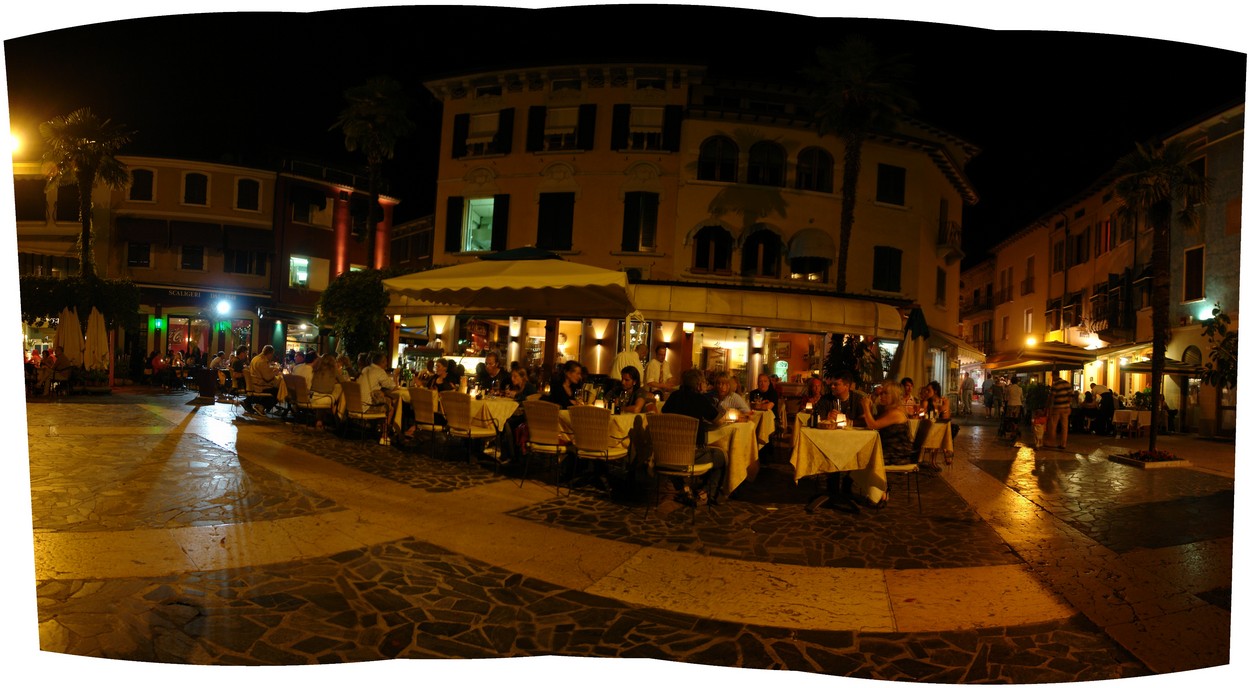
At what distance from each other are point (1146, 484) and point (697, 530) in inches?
318

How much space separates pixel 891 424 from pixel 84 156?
25.4 feet

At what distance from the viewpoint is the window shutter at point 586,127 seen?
4.18 m

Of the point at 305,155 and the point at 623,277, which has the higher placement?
the point at 305,155

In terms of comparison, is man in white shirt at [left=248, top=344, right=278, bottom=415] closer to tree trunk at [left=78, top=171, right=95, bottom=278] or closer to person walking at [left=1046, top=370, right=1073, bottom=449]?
tree trunk at [left=78, top=171, right=95, bottom=278]

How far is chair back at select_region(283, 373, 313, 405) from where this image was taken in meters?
12.1

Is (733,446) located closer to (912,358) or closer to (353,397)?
(912,358)

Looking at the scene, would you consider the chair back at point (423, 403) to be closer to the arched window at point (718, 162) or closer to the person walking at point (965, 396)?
the arched window at point (718, 162)

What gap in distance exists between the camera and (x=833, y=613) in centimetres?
421

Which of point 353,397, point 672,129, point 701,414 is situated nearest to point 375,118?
point 672,129

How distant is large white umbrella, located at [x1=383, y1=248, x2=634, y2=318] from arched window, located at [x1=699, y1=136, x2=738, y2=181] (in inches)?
45.3

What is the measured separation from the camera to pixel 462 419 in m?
9.41

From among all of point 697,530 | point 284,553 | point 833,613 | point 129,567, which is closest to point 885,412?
point 697,530

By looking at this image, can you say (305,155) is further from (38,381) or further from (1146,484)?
(1146,484)

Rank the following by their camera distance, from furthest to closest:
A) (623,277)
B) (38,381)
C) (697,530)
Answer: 1. (697,530)
2. (623,277)
3. (38,381)
